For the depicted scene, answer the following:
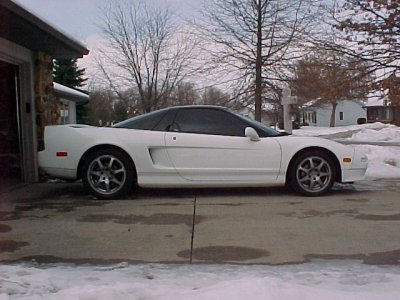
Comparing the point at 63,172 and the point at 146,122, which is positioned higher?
the point at 146,122

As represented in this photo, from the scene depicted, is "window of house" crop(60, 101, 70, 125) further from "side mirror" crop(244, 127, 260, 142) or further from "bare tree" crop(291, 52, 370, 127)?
"side mirror" crop(244, 127, 260, 142)

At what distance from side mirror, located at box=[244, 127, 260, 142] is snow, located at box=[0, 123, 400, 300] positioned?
3266mm

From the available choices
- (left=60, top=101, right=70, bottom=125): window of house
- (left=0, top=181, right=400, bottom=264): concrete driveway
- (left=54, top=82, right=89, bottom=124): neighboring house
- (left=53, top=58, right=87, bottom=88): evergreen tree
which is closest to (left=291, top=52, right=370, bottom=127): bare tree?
(left=0, top=181, right=400, bottom=264): concrete driveway

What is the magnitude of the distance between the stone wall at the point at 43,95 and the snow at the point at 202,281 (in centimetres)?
588

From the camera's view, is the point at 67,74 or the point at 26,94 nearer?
the point at 26,94

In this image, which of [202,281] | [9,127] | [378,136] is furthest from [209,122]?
[378,136]

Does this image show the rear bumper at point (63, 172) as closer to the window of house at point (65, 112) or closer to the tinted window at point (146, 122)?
the tinted window at point (146, 122)

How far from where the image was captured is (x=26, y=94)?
959 centimetres

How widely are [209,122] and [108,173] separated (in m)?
1.71

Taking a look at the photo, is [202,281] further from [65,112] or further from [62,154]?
[65,112]

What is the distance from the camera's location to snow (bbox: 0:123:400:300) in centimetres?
350

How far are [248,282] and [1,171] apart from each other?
7945 millimetres

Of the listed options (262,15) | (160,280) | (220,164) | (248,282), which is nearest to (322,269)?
(248,282)

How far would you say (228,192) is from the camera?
8023 millimetres
